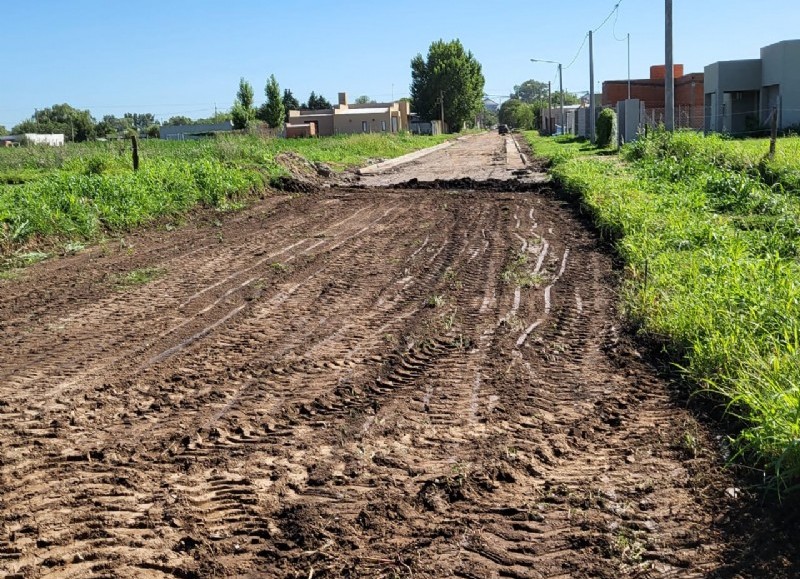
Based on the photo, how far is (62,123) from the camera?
114m

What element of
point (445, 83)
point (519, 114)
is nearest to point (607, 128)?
point (445, 83)

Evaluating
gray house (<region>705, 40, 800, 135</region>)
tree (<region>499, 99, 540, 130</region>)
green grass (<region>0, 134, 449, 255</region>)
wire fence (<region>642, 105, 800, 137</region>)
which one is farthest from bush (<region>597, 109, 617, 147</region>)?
tree (<region>499, 99, 540, 130</region>)

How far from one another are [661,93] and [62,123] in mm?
84131

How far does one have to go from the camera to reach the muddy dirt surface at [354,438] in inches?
157

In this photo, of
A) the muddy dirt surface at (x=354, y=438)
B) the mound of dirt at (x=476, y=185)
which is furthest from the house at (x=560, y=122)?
the muddy dirt surface at (x=354, y=438)

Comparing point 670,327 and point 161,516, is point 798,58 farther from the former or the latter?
point 161,516

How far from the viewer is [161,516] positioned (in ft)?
14.3

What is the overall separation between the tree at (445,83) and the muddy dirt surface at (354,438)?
11107cm

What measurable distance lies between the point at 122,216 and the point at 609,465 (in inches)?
532

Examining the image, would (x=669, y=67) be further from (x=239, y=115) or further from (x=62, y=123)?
(x=62, y=123)

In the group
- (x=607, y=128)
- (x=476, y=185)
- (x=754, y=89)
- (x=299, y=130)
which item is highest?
(x=299, y=130)

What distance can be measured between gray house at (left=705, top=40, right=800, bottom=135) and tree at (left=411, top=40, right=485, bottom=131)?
70.1m

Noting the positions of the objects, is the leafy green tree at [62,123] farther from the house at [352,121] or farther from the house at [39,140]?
the house at [352,121]

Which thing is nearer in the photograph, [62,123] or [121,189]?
[121,189]
